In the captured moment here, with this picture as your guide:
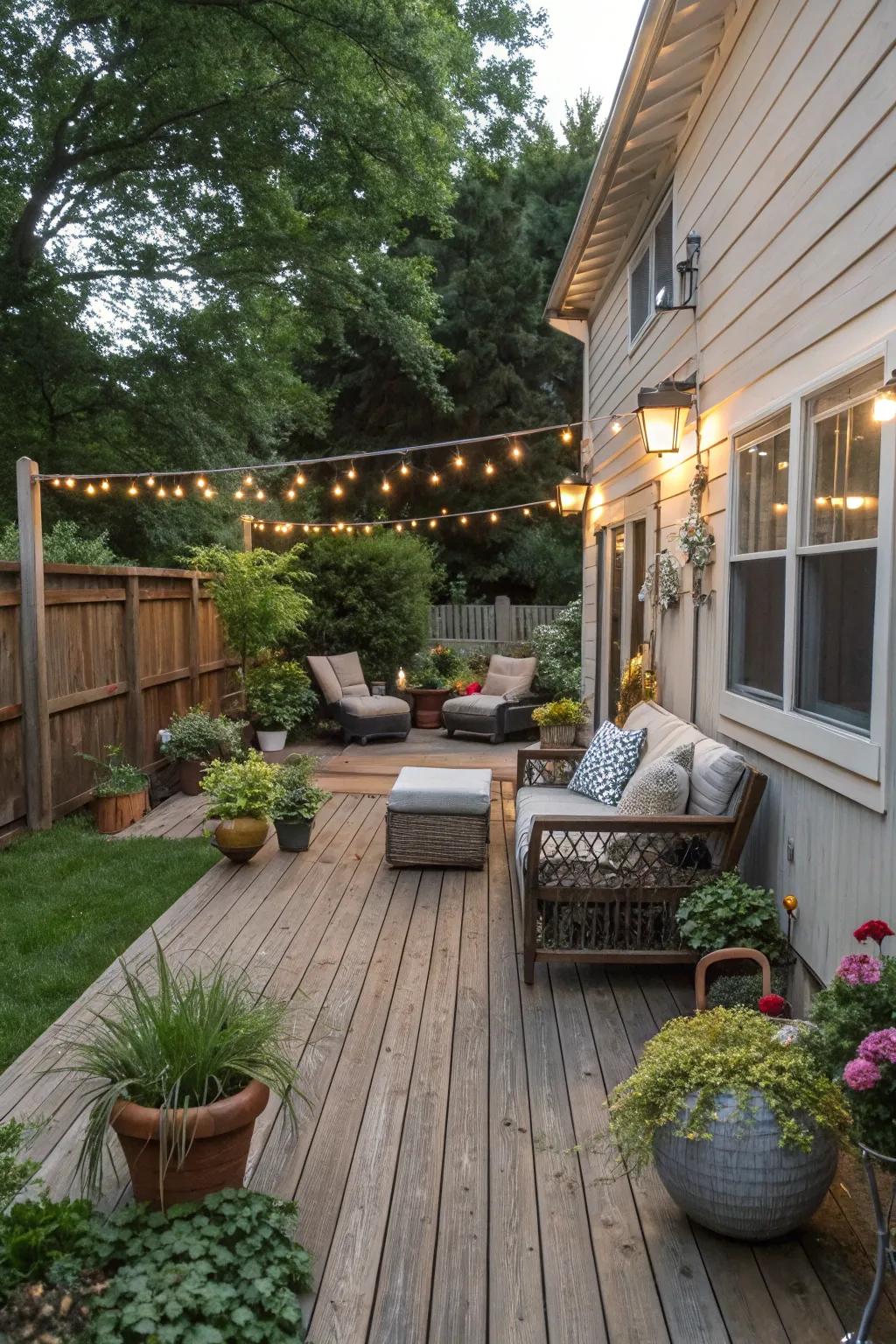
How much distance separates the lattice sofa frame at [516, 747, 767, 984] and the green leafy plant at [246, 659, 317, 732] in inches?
264

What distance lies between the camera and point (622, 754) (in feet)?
17.7

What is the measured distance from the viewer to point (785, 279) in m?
3.84

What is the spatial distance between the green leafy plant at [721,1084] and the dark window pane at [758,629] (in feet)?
5.37

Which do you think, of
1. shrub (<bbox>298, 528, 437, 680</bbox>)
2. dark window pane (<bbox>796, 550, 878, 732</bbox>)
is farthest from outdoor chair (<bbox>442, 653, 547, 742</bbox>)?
dark window pane (<bbox>796, 550, 878, 732</bbox>)

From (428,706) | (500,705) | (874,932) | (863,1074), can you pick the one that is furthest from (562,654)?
(863,1074)

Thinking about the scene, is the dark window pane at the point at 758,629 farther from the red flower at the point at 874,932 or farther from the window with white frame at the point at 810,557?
the red flower at the point at 874,932

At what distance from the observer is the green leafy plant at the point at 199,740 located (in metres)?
8.21

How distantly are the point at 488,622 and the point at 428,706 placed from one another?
167 inches

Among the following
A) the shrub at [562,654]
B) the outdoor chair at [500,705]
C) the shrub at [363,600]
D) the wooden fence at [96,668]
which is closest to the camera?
the wooden fence at [96,668]

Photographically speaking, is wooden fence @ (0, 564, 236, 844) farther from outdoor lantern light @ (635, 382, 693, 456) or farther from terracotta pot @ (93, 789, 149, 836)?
outdoor lantern light @ (635, 382, 693, 456)

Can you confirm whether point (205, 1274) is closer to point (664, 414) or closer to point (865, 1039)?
point (865, 1039)

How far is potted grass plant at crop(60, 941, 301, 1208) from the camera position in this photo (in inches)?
92.0

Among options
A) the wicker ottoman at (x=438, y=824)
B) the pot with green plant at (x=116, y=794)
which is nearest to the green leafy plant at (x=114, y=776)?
the pot with green plant at (x=116, y=794)

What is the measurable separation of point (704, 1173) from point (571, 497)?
780cm
